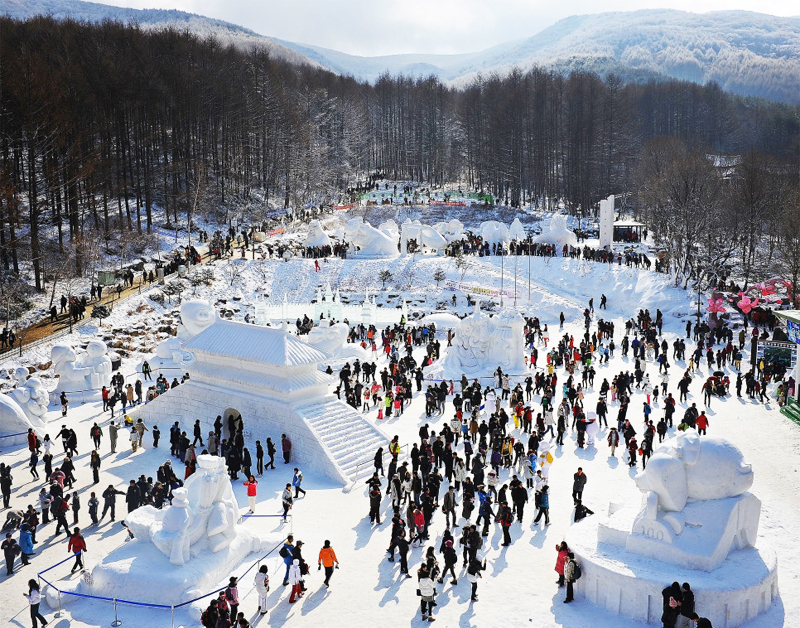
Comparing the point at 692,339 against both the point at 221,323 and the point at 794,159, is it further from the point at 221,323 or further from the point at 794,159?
the point at 794,159

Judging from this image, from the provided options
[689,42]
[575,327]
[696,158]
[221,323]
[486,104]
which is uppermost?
[689,42]

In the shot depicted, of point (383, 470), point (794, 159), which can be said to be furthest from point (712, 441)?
point (794, 159)

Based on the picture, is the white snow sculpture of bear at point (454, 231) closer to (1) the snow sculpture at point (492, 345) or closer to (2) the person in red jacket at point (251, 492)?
(1) the snow sculpture at point (492, 345)

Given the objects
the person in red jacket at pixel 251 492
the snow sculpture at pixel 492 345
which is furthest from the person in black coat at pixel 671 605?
the snow sculpture at pixel 492 345

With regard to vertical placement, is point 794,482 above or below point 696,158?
below

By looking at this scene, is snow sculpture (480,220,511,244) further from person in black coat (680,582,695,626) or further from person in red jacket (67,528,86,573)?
person in black coat (680,582,695,626)

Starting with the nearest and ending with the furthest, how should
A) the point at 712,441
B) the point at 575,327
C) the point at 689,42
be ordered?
the point at 712,441
the point at 575,327
the point at 689,42

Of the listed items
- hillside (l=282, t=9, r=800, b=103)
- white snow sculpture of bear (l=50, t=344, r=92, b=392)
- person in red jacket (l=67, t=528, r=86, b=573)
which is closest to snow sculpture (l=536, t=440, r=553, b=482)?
person in red jacket (l=67, t=528, r=86, b=573)
